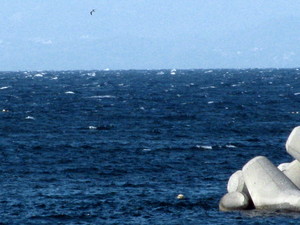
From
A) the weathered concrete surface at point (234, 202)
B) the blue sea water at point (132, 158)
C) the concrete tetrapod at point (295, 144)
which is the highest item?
the concrete tetrapod at point (295, 144)

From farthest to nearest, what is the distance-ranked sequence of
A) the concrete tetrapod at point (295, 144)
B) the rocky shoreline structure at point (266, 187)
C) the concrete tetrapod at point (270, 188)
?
the concrete tetrapod at point (295, 144), the rocky shoreline structure at point (266, 187), the concrete tetrapod at point (270, 188)

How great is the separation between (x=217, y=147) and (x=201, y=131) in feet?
43.4

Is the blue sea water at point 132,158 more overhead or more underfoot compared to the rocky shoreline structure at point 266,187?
more underfoot

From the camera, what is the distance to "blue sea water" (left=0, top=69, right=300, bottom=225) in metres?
40.8

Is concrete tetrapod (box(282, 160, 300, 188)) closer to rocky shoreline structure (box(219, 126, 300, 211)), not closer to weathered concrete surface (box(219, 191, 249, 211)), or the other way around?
rocky shoreline structure (box(219, 126, 300, 211))

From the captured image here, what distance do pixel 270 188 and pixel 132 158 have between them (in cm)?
2143

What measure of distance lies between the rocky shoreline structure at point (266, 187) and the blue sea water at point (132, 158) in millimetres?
583

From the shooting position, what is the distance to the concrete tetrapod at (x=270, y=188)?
38375mm

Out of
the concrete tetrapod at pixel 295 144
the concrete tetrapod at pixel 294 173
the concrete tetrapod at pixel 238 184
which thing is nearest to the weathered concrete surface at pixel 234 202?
the concrete tetrapod at pixel 238 184

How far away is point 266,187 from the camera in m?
39.0

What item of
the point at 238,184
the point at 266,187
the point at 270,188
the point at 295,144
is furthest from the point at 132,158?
the point at 270,188

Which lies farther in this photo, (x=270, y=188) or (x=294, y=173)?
(x=294, y=173)

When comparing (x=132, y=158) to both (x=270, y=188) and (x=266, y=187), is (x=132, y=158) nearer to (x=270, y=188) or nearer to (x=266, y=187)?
(x=266, y=187)

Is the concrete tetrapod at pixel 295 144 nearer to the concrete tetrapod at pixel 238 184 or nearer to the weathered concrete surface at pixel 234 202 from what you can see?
the concrete tetrapod at pixel 238 184
